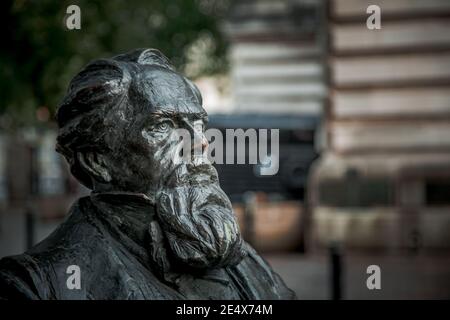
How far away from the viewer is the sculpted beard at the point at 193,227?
7.32 ft

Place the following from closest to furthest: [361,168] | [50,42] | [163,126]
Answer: [163,126] → [361,168] → [50,42]

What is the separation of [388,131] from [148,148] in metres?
9.08

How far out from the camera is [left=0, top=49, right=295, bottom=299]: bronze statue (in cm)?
221

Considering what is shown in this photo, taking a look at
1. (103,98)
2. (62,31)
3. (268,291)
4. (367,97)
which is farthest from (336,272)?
(62,31)

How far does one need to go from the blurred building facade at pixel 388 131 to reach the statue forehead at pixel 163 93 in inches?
337

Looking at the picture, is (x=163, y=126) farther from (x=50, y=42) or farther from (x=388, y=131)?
(x=50, y=42)

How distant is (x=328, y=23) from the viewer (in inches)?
445

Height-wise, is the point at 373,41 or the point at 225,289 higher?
the point at 373,41

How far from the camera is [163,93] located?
2312mm

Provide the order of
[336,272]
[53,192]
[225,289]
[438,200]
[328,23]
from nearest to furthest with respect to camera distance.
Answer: [225,289], [336,272], [438,200], [328,23], [53,192]

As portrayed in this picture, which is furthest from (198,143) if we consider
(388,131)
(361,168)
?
(388,131)

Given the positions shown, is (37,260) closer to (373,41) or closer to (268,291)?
(268,291)

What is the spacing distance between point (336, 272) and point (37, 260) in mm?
4406

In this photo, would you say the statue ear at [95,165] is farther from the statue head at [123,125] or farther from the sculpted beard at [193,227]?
the sculpted beard at [193,227]
